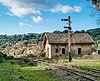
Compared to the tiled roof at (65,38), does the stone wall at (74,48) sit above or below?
below

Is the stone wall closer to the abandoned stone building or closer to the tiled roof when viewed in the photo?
the abandoned stone building

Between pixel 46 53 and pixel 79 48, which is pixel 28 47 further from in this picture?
pixel 79 48

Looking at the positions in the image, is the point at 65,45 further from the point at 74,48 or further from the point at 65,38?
the point at 74,48

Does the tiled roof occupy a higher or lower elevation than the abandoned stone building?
higher

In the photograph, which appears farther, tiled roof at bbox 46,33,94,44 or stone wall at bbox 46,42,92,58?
tiled roof at bbox 46,33,94,44

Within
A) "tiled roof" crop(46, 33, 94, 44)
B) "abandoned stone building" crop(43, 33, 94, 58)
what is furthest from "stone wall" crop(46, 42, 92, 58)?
"tiled roof" crop(46, 33, 94, 44)

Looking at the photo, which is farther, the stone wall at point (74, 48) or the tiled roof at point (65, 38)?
the tiled roof at point (65, 38)

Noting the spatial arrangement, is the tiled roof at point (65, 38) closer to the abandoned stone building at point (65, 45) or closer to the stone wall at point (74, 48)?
the abandoned stone building at point (65, 45)

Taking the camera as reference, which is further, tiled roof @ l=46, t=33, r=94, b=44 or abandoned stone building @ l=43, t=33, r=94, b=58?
tiled roof @ l=46, t=33, r=94, b=44

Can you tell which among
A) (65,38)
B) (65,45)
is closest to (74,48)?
(65,45)

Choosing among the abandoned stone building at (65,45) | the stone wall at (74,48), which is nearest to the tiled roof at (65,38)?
the abandoned stone building at (65,45)

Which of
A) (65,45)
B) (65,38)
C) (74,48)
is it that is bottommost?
(74,48)

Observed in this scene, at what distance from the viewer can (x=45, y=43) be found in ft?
240

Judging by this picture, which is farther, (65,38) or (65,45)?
(65,38)
